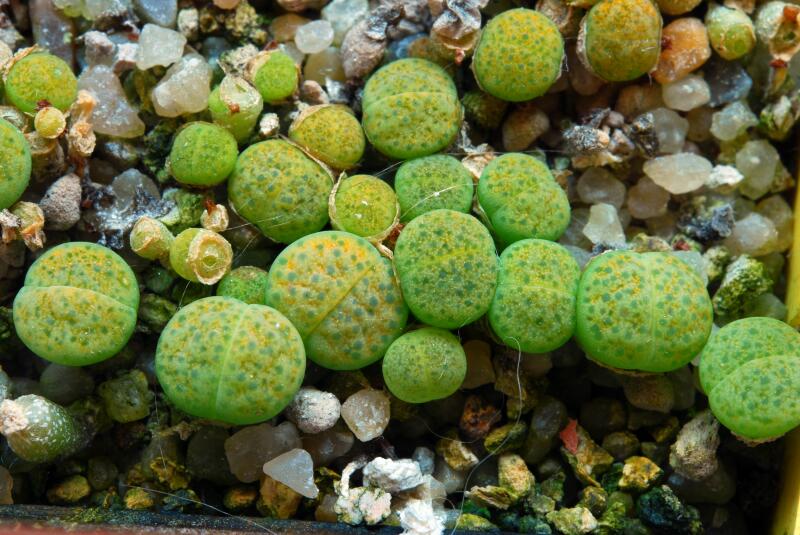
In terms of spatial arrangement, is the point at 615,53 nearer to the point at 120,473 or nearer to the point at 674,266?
the point at 674,266

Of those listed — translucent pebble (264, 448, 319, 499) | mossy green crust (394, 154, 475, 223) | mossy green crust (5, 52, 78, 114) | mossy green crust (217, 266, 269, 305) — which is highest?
mossy green crust (5, 52, 78, 114)

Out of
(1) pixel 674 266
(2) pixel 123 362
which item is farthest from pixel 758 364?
(2) pixel 123 362

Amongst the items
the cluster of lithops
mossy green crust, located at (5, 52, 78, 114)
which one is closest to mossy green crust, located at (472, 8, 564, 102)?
the cluster of lithops

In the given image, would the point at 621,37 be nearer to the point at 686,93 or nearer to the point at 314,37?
the point at 686,93

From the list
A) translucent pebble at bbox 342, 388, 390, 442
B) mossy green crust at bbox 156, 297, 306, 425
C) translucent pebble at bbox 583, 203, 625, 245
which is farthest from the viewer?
translucent pebble at bbox 583, 203, 625, 245

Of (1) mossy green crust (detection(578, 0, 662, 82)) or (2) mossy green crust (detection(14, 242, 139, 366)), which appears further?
(1) mossy green crust (detection(578, 0, 662, 82))

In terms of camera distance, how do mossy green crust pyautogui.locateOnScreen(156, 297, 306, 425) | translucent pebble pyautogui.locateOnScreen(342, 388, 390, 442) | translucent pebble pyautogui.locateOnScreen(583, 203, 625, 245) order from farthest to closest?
translucent pebble pyautogui.locateOnScreen(583, 203, 625, 245)
translucent pebble pyautogui.locateOnScreen(342, 388, 390, 442)
mossy green crust pyautogui.locateOnScreen(156, 297, 306, 425)

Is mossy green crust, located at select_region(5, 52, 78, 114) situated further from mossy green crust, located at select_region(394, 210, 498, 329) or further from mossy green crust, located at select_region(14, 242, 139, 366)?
mossy green crust, located at select_region(394, 210, 498, 329)

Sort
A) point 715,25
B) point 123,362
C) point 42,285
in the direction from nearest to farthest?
1. point 42,285
2. point 123,362
3. point 715,25
